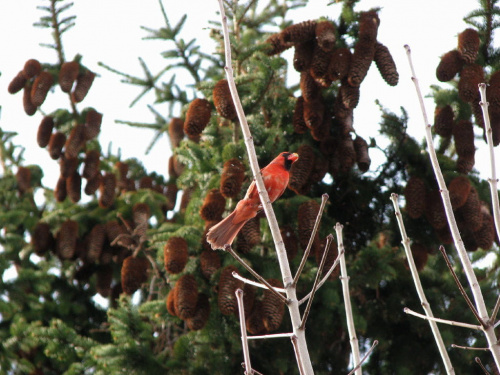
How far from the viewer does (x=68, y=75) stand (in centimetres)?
539

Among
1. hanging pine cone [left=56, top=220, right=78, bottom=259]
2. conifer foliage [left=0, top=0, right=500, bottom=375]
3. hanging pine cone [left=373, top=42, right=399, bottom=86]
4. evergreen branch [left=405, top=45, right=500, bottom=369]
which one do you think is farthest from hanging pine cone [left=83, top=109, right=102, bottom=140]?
evergreen branch [left=405, top=45, right=500, bottom=369]

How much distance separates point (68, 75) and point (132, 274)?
166cm

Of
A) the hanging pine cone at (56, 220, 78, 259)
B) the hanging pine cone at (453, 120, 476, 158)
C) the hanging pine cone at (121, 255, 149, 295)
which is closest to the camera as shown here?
the hanging pine cone at (453, 120, 476, 158)

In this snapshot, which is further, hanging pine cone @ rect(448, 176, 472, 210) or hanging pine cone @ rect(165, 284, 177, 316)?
hanging pine cone @ rect(448, 176, 472, 210)

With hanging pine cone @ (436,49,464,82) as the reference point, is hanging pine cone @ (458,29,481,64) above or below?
above

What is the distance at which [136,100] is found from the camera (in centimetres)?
614

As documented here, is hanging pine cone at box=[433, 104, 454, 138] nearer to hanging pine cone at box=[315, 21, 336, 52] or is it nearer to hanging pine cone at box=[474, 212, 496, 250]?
hanging pine cone at box=[474, 212, 496, 250]

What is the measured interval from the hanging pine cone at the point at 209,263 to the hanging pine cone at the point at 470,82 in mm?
1821

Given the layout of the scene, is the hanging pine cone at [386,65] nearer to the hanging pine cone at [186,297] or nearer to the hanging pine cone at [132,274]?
the hanging pine cone at [186,297]

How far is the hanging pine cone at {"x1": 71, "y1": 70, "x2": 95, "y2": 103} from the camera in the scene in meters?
5.53

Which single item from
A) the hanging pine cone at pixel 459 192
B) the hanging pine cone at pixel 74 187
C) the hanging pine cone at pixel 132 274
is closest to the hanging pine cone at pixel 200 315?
the hanging pine cone at pixel 132 274

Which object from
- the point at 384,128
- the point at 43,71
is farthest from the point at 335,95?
the point at 43,71

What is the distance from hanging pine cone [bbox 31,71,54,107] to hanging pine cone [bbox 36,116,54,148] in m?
0.34

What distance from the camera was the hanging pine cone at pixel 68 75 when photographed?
17.6 feet
